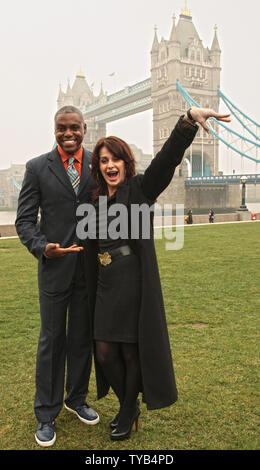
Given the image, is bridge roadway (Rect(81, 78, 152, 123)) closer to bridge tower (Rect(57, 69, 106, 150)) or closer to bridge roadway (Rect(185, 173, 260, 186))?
bridge tower (Rect(57, 69, 106, 150))

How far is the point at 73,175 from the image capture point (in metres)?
2.31

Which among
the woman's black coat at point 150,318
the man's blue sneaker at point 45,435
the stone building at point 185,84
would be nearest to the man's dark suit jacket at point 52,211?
the woman's black coat at point 150,318

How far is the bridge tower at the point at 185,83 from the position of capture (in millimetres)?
56938

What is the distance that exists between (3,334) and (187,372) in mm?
1784

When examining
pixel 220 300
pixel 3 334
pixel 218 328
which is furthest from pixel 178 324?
pixel 3 334

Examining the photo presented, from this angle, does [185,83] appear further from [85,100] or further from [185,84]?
[85,100]

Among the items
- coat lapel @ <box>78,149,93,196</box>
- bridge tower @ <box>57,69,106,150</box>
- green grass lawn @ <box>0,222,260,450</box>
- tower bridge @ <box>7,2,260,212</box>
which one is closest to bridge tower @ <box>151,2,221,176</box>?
tower bridge @ <box>7,2,260,212</box>

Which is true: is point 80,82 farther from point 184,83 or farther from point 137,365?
point 137,365

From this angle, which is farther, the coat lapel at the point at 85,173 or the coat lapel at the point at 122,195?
the coat lapel at the point at 85,173

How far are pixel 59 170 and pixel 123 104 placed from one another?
76413mm

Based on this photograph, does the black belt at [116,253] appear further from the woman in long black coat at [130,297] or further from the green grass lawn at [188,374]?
the green grass lawn at [188,374]

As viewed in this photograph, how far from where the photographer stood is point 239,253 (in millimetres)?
8719

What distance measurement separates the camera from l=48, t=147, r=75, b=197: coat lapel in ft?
7.40

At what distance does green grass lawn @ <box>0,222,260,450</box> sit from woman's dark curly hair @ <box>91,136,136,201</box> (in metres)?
1.32
